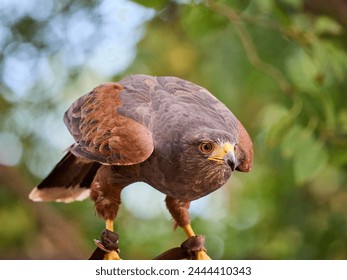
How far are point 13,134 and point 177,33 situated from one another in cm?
122

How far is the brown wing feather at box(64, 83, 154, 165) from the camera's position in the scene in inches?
69.6

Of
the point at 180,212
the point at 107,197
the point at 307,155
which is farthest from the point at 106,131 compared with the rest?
the point at 307,155

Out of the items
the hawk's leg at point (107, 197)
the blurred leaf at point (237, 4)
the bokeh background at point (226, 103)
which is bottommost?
the bokeh background at point (226, 103)

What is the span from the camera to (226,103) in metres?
3.15

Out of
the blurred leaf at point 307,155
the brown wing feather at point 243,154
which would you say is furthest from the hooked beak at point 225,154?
the blurred leaf at point 307,155

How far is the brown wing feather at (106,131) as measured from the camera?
1.77 meters

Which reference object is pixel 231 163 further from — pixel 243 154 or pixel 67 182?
pixel 67 182

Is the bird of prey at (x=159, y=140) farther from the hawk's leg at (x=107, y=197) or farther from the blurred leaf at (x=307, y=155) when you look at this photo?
the blurred leaf at (x=307, y=155)

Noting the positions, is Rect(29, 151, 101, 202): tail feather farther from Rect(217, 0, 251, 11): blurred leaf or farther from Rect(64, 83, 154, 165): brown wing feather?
Rect(217, 0, 251, 11): blurred leaf

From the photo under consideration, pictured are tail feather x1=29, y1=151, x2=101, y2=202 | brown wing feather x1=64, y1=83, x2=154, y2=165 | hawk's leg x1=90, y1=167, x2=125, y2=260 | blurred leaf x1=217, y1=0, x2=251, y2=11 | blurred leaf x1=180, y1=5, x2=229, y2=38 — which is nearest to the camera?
brown wing feather x1=64, y1=83, x2=154, y2=165

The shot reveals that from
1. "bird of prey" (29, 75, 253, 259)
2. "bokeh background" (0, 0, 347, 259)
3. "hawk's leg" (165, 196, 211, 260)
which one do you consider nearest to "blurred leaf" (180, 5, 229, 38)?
"bokeh background" (0, 0, 347, 259)

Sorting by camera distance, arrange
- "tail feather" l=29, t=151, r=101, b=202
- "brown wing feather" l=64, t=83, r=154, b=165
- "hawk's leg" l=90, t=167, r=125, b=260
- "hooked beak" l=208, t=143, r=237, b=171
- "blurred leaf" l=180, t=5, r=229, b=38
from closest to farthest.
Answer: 1. "hooked beak" l=208, t=143, r=237, b=171
2. "brown wing feather" l=64, t=83, r=154, b=165
3. "hawk's leg" l=90, t=167, r=125, b=260
4. "tail feather" l=29, t=151, r=101, b=202
5. "blurred leaf" l=180, t=5, r=229, b=38
